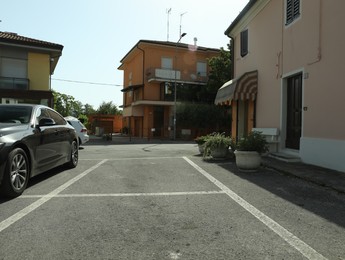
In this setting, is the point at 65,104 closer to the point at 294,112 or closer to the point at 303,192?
the point at 294,112

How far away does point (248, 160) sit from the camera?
8.83 m

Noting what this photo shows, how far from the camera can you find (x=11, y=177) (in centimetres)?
571

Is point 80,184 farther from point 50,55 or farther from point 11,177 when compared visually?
point 50,55

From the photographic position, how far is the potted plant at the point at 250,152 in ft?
28.9

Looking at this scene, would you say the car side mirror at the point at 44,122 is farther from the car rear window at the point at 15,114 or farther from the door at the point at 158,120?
the door at the point at 158,120

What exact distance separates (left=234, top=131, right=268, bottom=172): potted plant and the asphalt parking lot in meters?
1.05

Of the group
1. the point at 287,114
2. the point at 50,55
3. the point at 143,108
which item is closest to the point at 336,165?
the point at 287,114

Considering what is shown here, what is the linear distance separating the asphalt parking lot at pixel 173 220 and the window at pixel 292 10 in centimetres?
569

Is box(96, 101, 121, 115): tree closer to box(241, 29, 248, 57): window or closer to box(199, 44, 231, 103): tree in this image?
box(199, 44, 231, 103): tree

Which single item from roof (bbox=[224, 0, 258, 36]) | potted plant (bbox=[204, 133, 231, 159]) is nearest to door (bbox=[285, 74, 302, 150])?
potted plant (bbox=[204, 133, 231, 159])

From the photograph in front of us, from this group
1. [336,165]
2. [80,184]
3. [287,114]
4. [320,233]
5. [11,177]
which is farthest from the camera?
[287,114]

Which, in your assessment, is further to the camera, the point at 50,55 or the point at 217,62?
the point at 217,62

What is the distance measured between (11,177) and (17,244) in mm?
2220

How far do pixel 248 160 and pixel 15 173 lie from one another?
5285 millimetres
